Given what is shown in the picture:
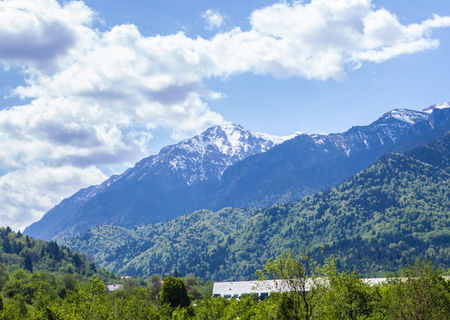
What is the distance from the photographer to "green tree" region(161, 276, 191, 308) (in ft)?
441

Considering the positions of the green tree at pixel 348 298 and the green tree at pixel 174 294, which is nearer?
the green tree at pixel 348 298

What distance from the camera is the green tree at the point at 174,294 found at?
13438 cm

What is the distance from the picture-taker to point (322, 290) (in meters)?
50.7

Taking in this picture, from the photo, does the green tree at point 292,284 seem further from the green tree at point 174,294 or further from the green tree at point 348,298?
the green tree at point 174,294

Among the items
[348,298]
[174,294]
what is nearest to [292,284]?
[348,298]

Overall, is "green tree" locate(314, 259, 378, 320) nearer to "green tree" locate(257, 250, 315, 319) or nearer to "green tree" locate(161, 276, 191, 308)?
"green tree" locate(257, 250, 315, 319)

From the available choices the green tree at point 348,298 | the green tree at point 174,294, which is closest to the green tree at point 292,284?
the green tree at point 348,298

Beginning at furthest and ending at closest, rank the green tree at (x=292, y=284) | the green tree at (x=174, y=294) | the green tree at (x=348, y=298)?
the green tree at (x=174, y=294), the green tree at (x=348, y=298), the green tree at (x=292, y=284)

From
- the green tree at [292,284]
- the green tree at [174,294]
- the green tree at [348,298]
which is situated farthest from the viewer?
the green tree at [174,294]

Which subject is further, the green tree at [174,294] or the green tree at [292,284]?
the green tree at [174,294]

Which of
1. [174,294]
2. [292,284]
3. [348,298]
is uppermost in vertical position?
[292,284]

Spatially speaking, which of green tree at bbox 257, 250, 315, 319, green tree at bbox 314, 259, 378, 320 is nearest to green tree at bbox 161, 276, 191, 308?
green tree at bbox 314, 259, 378, 320

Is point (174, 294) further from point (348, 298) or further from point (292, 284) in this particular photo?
point (292, 284)

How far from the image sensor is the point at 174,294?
135 m
